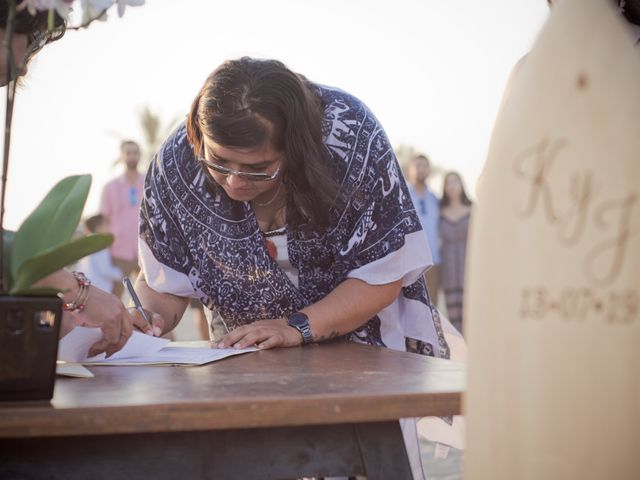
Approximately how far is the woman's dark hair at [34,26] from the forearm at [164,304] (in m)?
0.89

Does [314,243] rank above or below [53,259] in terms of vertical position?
below

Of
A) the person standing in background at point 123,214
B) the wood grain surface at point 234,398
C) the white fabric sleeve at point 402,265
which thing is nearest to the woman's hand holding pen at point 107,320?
the wood grain surface at point 234,398

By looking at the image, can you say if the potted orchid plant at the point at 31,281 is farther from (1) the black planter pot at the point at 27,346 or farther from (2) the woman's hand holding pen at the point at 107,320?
(2) the woman's hand holding pen at the point at 107,320

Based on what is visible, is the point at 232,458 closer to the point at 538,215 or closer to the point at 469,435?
the point at 469,435

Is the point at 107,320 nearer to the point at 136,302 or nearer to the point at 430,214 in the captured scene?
the point at 136,302

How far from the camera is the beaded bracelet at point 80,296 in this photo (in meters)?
1.73

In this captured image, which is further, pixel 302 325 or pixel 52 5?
pixel 302 325

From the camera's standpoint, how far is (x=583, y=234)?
898 millimetres

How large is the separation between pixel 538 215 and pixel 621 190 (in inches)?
3.2

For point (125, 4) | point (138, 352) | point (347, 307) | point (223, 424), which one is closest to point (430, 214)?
point (347, 307)

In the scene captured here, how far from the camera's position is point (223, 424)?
127 cm

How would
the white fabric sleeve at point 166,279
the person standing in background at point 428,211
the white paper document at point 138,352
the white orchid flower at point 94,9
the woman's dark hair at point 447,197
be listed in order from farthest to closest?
the woman's dark hair at point 447,197
the person standing in background at point 428,211
the white fabric sleeve at point 166,279
the white paper document at point 138,352
the white orchid flower at point 94,9

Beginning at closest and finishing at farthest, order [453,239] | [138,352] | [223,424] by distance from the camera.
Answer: [223,424] → [138,352] → [453,239]

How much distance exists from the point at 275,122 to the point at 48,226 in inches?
39.3
